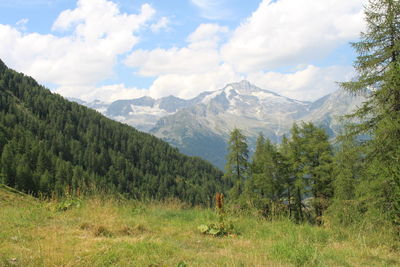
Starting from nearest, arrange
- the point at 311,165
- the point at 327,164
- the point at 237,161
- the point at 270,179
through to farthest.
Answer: the point at 327,164, the point at 311,165, the point at 270,179, the point at 237,161

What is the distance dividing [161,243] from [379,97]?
1275cm

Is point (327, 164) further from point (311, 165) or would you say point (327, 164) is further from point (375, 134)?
point (375, 134)

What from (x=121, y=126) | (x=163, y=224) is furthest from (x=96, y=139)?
(x=163, y=224)

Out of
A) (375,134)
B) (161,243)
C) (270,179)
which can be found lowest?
(161,243)

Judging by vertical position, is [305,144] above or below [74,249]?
above

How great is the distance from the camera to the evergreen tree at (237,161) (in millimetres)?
33750

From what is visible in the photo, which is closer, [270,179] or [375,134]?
[375,134]

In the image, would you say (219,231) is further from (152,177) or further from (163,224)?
(152,177)

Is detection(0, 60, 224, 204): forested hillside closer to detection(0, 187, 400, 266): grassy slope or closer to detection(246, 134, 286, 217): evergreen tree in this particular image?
detection(246, 134, 286, 217): evergreen tree

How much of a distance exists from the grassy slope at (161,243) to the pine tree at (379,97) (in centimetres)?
640

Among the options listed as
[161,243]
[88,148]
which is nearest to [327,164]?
[161,243]

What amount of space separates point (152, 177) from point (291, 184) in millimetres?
117784

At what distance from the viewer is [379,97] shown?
519 inches

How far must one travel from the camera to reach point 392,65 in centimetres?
1226
